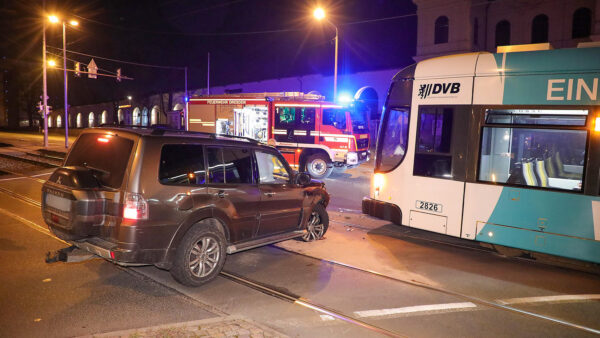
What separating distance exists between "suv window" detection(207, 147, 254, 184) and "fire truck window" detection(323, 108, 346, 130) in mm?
10290

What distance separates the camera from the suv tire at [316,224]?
7676 millimetres

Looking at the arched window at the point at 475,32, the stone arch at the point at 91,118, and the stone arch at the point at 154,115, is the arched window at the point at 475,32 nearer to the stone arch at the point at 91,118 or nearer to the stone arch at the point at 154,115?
the stone arch at the point at 154,115

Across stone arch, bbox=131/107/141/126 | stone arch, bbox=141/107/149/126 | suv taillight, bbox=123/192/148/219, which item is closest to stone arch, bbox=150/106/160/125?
stone arch, bbox=141/107/149/126

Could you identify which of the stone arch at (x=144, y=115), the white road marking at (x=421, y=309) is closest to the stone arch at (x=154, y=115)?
the stone arch at (x=144, y=115)

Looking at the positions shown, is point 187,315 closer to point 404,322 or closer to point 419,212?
point 404,322

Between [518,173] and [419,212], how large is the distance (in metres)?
1.72

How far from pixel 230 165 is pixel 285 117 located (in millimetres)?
11225

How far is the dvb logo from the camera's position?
23.1 feet

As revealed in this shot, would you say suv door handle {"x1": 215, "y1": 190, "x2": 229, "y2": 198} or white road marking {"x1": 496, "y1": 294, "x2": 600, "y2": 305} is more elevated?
suv door handle {"x1": 215, "y1": 190, "x2": 229, "y2": 198}

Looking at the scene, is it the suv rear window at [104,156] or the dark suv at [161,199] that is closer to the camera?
the dark suv at [161,199]

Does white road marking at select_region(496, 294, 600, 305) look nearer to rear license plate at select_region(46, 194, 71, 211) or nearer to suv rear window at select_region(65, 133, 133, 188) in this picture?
suv rear window at select_region(65, 133, 133, 188)

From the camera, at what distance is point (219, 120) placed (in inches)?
743

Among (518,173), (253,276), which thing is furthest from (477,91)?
(253,276)

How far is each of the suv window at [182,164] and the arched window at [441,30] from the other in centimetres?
3423
